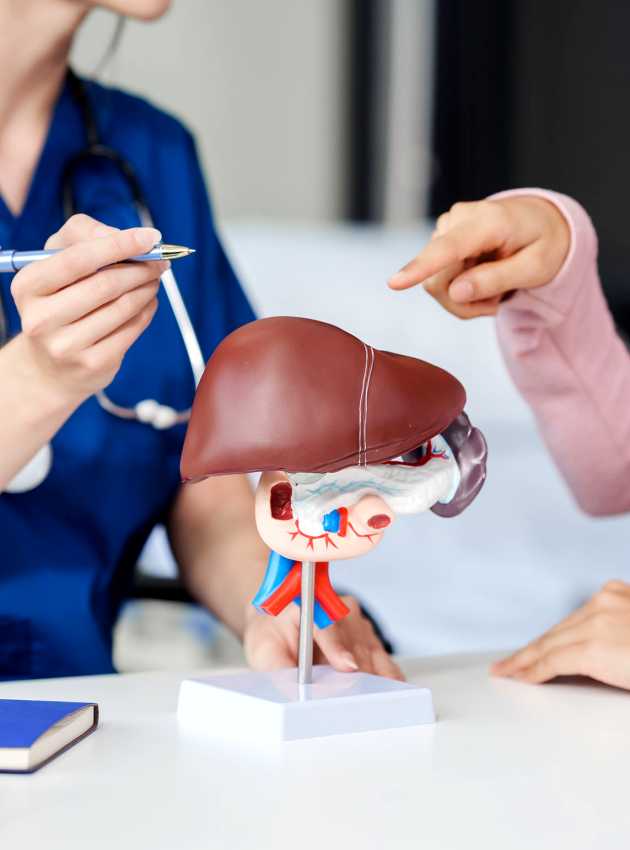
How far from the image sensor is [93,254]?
0.59 meters

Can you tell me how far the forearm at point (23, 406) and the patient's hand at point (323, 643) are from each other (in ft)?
0.61

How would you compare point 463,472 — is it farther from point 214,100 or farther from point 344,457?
point 214,100

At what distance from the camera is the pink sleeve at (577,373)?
805 millimetres

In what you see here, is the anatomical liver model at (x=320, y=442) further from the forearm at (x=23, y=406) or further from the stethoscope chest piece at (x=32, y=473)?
the stethoscope chest piece at (x=32, y=473)

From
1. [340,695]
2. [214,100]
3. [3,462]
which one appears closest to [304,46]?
[214,100]

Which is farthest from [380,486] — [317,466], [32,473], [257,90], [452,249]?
[257,90]

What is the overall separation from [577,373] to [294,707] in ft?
1.36

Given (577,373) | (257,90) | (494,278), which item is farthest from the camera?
(257,90)

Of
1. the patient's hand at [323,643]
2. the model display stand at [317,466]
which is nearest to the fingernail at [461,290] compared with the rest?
the model display stand at [317,466]

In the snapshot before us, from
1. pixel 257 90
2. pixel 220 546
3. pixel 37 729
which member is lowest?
pixel 220 546

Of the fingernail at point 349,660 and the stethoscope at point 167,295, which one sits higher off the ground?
the stethoscope at point 167,295

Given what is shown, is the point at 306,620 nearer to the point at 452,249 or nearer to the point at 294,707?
the point at 294,707

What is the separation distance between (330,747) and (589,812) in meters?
0.14

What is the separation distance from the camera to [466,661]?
2.54 ft
